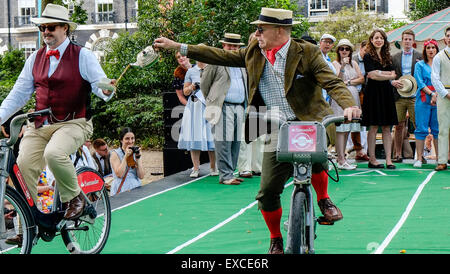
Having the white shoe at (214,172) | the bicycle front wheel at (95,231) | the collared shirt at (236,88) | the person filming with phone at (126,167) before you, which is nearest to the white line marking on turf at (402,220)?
the bicycle front wheel at (95,231)

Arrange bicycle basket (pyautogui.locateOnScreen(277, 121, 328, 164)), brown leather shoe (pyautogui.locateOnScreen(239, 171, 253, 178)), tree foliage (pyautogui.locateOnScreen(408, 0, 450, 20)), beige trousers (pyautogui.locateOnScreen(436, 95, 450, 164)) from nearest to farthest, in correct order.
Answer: bicycle basket (pyautogui.locateOnScreen(277, 121, 328, 164)) < beige trousers (pyautogui.locateOnScreen(436, 95, 450, 164)) < brown leather shoe (pyautogui.locateOnScreen(239, 171, 253, 178)) < tree foliage (pyautogui.locateOnScreen(408, 0, 450, 20))

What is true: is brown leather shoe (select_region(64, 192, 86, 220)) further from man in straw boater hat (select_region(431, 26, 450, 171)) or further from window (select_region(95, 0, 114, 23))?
window (select_region(95, 0, 114, 23))

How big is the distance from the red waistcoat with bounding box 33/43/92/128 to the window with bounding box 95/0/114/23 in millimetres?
39062

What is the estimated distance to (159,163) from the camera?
21766 mm

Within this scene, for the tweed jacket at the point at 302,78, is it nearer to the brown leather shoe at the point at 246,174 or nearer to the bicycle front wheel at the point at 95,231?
the bicycle front wheel at the point at 95,231

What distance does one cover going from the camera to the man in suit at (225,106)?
1069 centimetres

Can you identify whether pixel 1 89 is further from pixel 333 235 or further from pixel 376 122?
pixel 333 235

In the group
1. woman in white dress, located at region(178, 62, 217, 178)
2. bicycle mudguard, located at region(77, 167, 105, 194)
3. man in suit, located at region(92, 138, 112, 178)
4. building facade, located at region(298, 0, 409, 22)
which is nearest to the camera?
bicycle mudguard, located at region(77, 167, 105, 194)

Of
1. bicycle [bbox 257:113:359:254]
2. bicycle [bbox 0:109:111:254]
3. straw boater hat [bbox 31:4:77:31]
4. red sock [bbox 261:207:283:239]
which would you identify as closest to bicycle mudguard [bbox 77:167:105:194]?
bicycle [bbox 0:109:111:254]

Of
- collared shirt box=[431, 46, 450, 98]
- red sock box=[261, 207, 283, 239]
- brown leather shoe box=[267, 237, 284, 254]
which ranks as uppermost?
collared shirt box=[431, 46, 450, 98]

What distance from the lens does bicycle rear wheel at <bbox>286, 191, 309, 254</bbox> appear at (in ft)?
16.4

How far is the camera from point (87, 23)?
45.4m
